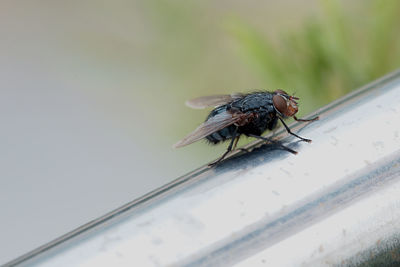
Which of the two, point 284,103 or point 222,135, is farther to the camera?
point 222,135

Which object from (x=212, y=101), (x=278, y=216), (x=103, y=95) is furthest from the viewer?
(x=103, y=95)

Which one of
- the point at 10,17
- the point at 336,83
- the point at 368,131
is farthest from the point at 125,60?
the point at 368,131

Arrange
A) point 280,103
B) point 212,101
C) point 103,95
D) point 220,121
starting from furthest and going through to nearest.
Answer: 1. point 103,95
2. point 212,101
3. point 220,121
4. point 280,103

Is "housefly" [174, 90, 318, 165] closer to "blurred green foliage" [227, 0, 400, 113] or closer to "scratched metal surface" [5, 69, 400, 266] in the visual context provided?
"blurred green foliage" [227, 0, 400, 113]

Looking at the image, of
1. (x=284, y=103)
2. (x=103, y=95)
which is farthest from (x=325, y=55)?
(x=103, y=95)

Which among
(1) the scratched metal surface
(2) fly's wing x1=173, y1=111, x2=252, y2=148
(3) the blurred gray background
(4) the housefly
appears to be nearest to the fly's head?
(4) the housefly

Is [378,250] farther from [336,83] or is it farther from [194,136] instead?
[336,83]

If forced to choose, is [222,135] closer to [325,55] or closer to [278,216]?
[325,55]
